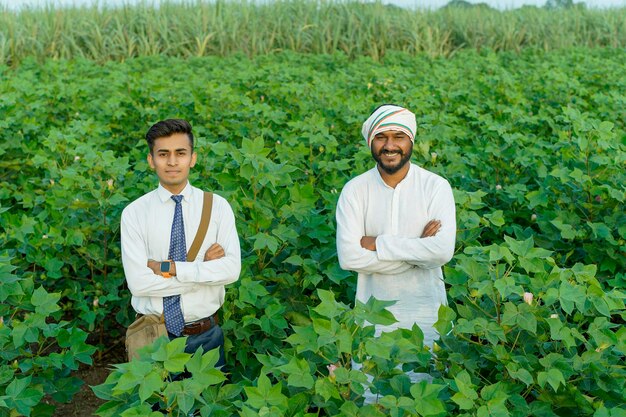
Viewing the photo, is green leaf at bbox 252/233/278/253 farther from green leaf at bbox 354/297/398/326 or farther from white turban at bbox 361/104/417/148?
green leaf at bbox 354/297/398/326

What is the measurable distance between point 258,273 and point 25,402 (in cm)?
134

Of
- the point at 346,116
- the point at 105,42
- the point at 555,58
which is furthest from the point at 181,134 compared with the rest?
the point at 105,42

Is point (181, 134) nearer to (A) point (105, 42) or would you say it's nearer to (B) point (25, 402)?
(B) point (25, 402)

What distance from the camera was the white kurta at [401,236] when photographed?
122 inches

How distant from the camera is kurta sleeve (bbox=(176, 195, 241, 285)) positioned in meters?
3.05

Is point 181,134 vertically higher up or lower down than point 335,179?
higher up

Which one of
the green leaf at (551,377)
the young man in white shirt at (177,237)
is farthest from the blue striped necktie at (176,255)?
the green leaf at (551,377)

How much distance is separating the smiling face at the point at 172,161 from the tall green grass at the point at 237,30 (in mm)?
13751

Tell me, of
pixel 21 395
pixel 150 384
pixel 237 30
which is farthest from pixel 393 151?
→ pixel 237 30

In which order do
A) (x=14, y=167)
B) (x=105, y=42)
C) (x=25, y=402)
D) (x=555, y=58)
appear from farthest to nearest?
(x=105, y=42) < (x=555, y=58) < (x=14, y=167) < (x=25, y=402)

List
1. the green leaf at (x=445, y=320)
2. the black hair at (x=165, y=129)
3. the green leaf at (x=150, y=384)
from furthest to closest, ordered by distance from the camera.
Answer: the black hair at (x=165, y=129), the green leaf at (x=445, y=320), the green leaf at (x=150, y=384)

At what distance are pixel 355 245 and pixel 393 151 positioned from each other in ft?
1.30

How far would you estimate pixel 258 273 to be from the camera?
12.8ft

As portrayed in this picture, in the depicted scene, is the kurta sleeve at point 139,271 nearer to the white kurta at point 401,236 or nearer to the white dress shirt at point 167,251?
the white dress shirt at point 167,251
